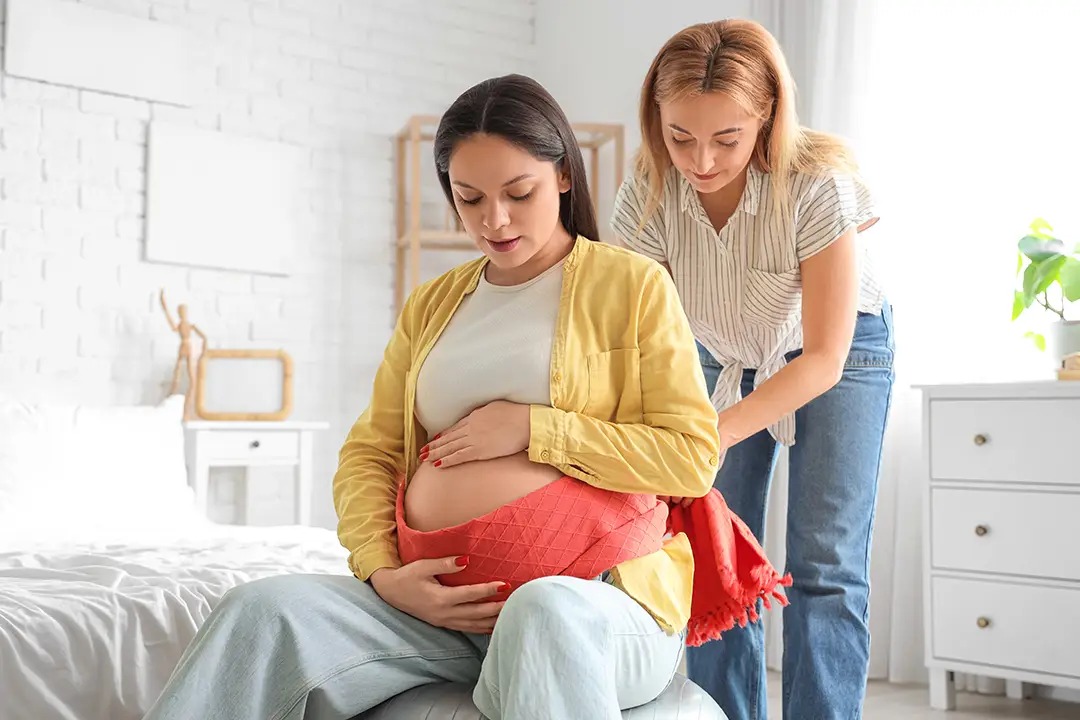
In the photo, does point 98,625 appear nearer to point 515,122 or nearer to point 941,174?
point 515,122

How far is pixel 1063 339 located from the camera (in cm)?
284

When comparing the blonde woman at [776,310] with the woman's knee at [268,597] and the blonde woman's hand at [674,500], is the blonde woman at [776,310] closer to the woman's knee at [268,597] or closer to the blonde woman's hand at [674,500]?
the blonde woman's hand at [674,500]

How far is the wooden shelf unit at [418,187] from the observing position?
414 cm

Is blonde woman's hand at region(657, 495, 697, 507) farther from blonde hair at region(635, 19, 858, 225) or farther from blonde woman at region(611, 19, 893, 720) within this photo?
blonde hair at region(635, 19, 858, 225)

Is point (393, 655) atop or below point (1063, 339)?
below

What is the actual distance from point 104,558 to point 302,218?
97.8 inches

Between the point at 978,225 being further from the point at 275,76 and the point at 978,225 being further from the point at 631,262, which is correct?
the point at 275,76

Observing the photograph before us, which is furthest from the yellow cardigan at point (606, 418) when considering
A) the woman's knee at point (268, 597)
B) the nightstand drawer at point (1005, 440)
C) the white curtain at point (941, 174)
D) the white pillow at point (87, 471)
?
the white curtain at point (941, 174)

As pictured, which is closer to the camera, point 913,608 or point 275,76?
point 913,608

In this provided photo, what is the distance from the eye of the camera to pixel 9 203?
364cm

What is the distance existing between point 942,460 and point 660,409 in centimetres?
190

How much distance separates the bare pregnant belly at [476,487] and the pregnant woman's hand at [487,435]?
0.04 feet

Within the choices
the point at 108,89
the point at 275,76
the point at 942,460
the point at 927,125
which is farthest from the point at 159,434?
the point at 927,125

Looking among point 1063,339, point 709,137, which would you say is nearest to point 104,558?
point 709,137
